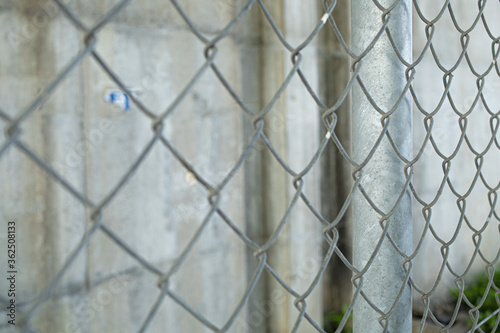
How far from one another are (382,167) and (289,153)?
206cm

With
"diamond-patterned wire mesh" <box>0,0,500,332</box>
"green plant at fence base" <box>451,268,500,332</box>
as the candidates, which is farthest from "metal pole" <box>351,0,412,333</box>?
"green plant at fence base" <box>451,268,500,332</box>

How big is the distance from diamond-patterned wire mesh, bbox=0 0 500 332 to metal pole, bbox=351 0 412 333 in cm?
1

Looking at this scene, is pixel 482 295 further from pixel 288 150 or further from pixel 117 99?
pixel 117 99

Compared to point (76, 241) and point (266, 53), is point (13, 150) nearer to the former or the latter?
point (76, 241)

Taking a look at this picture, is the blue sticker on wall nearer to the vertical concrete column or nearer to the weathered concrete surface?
the weathered concrete surface

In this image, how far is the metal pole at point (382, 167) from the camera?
2.93ft

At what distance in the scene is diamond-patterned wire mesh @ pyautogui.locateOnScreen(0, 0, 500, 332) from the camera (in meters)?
0.55

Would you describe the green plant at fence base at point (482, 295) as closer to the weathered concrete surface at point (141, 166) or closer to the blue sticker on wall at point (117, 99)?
the weathered concrete surface at point (141, 166)

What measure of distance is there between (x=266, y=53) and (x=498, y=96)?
2.48 m

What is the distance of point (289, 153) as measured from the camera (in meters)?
2.96

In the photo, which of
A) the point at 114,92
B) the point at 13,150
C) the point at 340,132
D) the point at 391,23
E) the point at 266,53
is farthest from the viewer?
the point at 340,132

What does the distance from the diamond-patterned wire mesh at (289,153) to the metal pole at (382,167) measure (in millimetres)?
11

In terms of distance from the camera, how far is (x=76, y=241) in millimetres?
2201

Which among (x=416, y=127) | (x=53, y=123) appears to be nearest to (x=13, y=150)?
(x=53, y=123)
